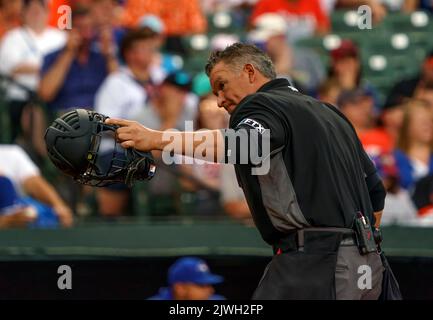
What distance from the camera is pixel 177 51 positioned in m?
11.8

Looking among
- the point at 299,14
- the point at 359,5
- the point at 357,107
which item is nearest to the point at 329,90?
the point at 357,107

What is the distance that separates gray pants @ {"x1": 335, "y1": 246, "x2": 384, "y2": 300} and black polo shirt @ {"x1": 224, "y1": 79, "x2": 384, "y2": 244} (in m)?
0.16

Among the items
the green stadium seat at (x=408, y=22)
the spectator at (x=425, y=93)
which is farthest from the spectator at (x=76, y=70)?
the green stadium seat at (x=408, y=22)

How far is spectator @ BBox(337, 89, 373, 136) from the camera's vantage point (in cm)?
966

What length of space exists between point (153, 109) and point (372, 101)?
1.99 metres

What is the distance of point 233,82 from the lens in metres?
5.28

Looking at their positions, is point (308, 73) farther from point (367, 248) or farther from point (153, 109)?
point (367, 248)

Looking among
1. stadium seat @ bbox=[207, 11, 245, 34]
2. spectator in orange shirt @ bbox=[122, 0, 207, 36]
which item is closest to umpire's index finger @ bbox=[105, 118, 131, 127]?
spectator in orange shirt @ bbox=[122, 0, 207, 36]

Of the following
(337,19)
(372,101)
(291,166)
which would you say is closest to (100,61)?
(372,101)

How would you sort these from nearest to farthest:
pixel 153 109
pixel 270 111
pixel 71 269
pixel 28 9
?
1. pixel 270 111
2. pixel 71 269
3. pixel 153 109
4. pixel 28 9

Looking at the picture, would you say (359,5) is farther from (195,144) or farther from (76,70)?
(195,144)

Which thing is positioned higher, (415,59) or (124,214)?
(415,59)

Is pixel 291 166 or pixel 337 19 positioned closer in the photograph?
pixel 291 166

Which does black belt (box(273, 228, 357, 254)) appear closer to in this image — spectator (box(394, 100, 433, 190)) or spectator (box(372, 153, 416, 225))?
spectator (box(372, 153, 416, 225))
